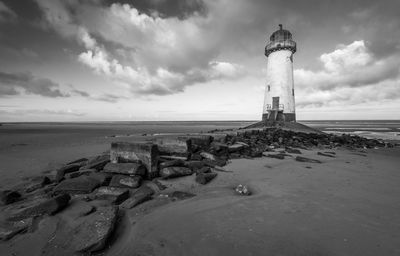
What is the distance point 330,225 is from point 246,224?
49.2 inches

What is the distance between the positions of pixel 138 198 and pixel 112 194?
687 mm

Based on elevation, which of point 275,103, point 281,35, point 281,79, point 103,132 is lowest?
point 103,132

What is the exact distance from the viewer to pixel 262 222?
3.29 metres

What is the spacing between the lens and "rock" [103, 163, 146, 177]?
5.31 m

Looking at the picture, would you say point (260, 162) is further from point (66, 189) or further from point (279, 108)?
point (279, 108)

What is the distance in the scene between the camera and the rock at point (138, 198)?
4015 mm

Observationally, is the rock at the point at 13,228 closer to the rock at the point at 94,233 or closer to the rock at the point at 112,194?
the rock at the point at 94,233

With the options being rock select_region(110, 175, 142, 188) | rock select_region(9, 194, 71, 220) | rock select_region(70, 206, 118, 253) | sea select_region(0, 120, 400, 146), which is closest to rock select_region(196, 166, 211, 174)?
rock select_region(110, 175, 142, 188)

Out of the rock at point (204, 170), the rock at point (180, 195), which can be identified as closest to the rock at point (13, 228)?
the rock at point (180, 195)

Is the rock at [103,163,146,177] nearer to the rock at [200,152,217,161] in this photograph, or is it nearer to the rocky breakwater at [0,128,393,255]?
the rocky breakwater at [0,128,393,255]

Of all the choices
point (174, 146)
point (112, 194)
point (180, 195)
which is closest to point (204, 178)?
point (180, 195)

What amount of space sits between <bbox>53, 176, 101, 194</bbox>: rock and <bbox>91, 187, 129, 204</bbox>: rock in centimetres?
24

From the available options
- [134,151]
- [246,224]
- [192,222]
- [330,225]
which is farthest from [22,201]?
[330,225]

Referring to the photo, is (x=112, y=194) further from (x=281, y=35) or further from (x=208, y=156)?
(x=281, y=35)
